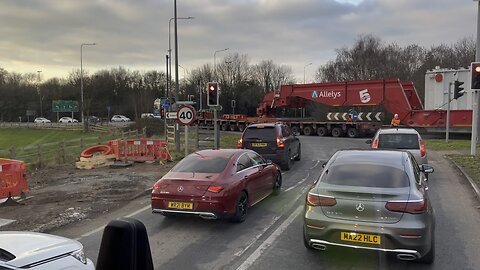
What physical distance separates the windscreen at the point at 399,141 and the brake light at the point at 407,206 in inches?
301

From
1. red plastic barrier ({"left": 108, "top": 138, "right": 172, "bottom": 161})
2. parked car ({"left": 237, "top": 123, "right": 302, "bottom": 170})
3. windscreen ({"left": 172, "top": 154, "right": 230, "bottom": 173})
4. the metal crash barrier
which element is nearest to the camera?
windscreen ({"left": 172, "top": 154, "right": 230, "bottom": 173})

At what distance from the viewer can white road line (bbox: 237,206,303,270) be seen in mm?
5871

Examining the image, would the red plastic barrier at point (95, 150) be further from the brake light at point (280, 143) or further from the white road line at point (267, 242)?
the white road line at point (267, 242)

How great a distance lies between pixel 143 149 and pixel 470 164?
12362 mm

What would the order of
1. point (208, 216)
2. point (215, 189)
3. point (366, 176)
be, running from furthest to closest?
1. point (215, 189)
2. point (208, 216)
3. point (366, 176)

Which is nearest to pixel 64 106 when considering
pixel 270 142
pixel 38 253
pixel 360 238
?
pixel 270 142

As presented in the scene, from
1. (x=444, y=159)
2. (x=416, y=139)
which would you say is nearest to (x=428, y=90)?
(x=444, y=159)

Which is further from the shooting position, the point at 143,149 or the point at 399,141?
the point at 143,149

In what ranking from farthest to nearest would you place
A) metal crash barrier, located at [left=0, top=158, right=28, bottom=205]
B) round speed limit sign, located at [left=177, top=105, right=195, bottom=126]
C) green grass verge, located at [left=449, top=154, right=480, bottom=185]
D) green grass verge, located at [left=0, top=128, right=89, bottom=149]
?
1. green grass verge, located at [left=0, top=128, right=89, bottom=149]
2. round speed limit sign, located at [left=177, top=105, right=195, bottom=126]
3. green grass verge, located at [left=449, top=154, right=480, bottom=185]
4. metal crash barrier, located at [left=0, top=158, right=28, bottom=205]

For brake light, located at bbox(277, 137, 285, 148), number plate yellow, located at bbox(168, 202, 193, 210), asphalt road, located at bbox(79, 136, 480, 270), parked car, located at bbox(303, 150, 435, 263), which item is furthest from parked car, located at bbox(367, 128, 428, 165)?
number plate yellow, located at bbox(168, 202, 193, 210)

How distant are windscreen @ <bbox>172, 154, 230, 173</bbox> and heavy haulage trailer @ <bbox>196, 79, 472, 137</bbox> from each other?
947 inches

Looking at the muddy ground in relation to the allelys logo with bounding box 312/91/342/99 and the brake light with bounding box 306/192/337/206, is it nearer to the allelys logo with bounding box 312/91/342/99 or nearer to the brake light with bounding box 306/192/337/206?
the brake light with bounding box 306/192/337/206

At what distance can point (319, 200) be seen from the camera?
5.81 m

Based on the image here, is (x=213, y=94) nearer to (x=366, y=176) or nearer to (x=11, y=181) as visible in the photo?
(x=11, y=181)
